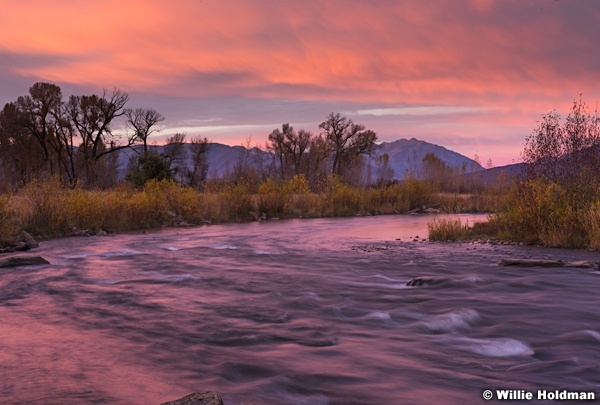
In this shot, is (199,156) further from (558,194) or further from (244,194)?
(558,194)

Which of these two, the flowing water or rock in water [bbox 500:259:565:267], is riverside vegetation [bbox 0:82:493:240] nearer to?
the flowing water

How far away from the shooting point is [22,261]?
12945 mm

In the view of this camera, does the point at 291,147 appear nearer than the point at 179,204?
No

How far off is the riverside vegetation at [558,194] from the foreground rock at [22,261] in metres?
13.1

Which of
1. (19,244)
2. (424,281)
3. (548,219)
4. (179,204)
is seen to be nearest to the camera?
(424,281)

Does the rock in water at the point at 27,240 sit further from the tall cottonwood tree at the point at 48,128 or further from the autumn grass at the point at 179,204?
the tall cottonwood tree at the point at 48,128

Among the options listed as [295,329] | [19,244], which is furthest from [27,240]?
[295,329]

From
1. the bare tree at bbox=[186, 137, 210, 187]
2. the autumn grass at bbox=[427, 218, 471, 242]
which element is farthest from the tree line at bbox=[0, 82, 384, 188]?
the autumn grass at bbox=[427, 218, 471, 242]

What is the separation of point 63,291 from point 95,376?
17.3ft

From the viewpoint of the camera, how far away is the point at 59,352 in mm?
6262

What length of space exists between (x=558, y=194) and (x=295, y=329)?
12.2 m

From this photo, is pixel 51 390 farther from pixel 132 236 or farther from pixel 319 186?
pixel 319 186

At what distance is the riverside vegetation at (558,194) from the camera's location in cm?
1518

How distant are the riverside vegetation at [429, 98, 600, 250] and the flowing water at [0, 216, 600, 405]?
1.76 m
